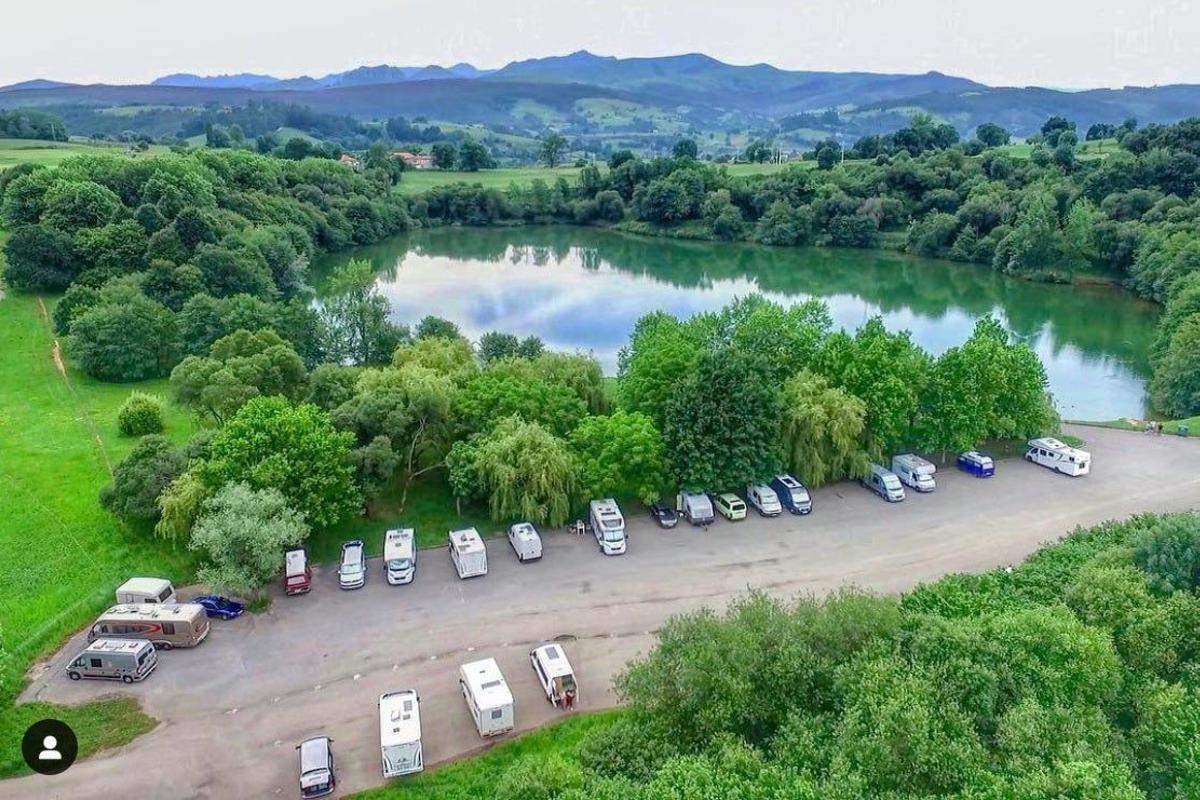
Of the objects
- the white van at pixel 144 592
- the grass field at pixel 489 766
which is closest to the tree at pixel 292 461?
the white van at pixel 144 592

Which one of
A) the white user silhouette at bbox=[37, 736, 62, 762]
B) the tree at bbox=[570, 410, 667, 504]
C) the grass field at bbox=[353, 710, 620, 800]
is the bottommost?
the grass field at bbox=[353, 710, 620, 800]

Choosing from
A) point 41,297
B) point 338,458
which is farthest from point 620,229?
point 338,458

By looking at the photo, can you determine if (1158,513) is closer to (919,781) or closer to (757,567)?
(757,567)

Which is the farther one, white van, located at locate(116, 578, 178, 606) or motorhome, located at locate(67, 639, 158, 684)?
white van, located at locate(116, 578, 178, 606)

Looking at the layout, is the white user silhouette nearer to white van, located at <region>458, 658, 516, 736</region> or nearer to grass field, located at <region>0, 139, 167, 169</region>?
white van, located at <region>458, 658, 516, 736</region>

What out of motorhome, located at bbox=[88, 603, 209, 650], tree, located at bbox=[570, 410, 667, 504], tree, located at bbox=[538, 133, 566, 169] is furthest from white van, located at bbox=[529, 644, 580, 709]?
tree, located at bbox=[538, 133, 566, 169]
